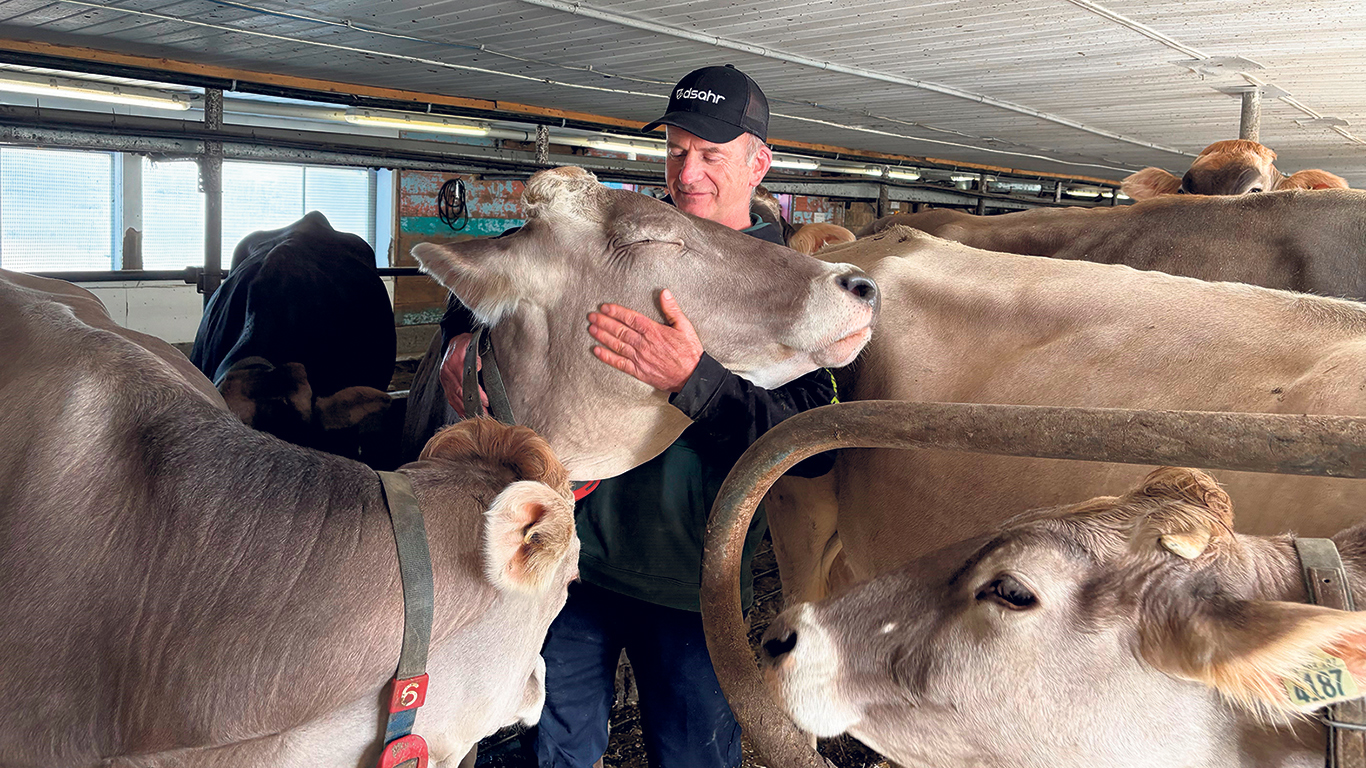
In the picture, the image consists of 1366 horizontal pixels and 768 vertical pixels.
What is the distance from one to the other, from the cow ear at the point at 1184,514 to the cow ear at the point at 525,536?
851mm

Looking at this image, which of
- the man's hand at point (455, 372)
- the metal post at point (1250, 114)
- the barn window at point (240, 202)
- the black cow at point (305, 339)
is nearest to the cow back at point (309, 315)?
the black cow at point (305, 339)

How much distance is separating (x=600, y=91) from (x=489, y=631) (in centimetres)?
582

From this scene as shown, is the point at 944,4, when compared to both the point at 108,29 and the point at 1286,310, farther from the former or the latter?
the point at 108,29

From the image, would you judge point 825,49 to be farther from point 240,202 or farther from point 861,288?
point 240,202

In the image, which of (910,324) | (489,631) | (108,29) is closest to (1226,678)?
(489,631)

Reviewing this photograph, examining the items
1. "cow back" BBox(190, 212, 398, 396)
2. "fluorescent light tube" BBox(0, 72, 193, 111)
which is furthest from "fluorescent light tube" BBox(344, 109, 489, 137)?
"cow back" BBox(190, 212, 398, 396)

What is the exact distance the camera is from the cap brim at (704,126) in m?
2.44

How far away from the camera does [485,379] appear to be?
2213 mm

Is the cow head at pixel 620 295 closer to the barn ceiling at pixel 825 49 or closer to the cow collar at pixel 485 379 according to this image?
the cow collar at pixel 485 379

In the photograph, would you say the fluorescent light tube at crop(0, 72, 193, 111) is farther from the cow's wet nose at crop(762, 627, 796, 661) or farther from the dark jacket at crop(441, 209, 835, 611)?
the cow's wet nose at crop(762, 627, 796, 661)

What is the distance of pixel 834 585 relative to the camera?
10.3 ft

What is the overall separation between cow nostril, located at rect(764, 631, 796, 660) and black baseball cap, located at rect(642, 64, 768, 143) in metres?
1.40

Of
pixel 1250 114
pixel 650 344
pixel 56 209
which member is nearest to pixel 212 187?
pixel 650 344

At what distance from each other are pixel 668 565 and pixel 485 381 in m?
0.64
